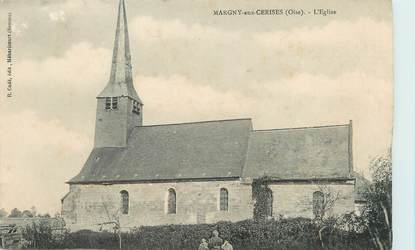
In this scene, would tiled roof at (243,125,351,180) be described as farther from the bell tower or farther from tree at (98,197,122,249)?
tree at (98,197,122,249)

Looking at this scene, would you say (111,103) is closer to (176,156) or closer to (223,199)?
(176,156)

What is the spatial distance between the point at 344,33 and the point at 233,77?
1.93 m

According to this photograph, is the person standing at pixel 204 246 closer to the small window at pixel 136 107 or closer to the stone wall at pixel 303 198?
the stone wall at pixel 303 198

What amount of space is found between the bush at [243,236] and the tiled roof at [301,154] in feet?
3.10

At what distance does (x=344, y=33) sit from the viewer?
33.6 feet

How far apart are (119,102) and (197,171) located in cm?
226

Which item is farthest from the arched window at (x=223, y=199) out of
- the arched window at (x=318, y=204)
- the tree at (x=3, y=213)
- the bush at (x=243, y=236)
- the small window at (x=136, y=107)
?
the tree at (x=3, y=213)

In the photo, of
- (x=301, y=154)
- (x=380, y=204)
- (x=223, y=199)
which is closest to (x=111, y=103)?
(x=223, y=199)

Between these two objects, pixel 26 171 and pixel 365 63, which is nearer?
pixel 365 63

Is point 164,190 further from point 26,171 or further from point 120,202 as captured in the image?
point 26,171

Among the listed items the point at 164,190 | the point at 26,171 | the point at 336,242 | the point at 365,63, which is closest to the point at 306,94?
the point at 365,63

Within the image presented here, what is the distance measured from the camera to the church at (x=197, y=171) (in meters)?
11.0

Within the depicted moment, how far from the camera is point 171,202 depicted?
38.5ft

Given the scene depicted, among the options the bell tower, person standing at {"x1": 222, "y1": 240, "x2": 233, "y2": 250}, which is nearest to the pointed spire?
the bell tower
